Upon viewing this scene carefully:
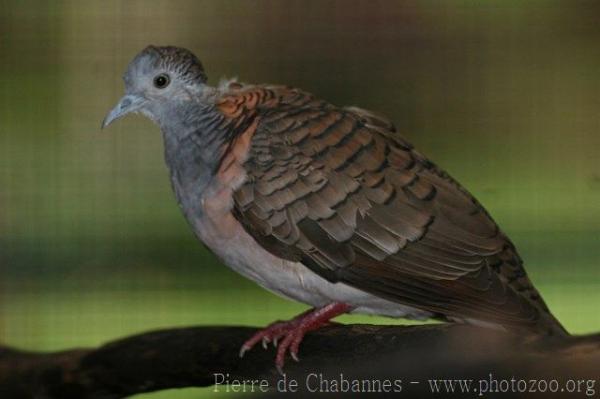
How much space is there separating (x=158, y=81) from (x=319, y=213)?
0.73 feet

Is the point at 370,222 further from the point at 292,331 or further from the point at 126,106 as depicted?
the point at 126,106

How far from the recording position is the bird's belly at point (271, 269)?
3.09ft

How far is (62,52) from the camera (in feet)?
3.90

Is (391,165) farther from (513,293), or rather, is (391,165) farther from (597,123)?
(597,123)

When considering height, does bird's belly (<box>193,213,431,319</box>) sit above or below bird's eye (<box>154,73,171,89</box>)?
below

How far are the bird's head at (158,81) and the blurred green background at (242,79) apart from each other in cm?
20

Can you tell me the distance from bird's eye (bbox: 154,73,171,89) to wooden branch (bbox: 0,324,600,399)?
0.86 ft

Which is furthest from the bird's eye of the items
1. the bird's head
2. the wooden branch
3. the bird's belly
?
the wooden branch

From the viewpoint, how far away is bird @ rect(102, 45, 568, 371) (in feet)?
3.03

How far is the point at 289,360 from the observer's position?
0.96 metres

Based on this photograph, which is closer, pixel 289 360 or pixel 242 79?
pixel 289 360

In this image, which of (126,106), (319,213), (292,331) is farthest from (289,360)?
(126,106)

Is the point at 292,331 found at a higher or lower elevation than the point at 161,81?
lower

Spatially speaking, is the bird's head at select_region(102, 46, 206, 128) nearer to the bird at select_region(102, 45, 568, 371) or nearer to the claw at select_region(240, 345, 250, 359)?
the bird at select_region(102, 45, 568, 371)
